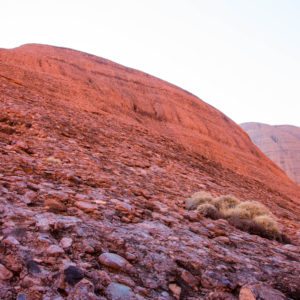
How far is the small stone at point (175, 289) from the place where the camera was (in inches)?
116

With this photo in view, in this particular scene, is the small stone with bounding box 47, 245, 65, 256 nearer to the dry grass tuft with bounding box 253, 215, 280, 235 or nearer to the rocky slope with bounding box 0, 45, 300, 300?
the rocky slope with bounding box 0, 45, 300, 300

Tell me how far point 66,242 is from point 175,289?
1.03 meters

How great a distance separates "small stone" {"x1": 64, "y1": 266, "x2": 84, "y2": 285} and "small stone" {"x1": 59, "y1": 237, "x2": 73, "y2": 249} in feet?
1.19

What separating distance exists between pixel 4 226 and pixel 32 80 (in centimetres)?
1422

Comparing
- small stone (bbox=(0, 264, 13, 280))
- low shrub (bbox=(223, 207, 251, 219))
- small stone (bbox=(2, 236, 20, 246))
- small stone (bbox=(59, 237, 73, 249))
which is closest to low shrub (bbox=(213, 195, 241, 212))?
low shrub (bbox=(223, 207, 251, 219))

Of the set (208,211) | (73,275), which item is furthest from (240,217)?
(73,275)

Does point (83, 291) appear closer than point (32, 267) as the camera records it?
Yes

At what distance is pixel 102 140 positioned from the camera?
34.6 feet

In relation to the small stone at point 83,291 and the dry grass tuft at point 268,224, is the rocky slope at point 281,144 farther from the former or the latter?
the small stone at point 83,291

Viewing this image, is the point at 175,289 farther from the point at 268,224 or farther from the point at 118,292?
the point at 268,224

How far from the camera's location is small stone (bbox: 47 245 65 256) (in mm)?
2942

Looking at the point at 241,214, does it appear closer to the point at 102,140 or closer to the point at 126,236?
the point at 126,236

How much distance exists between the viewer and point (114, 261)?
10.3 feet

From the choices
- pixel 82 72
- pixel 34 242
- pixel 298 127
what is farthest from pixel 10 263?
pixel 298 127
